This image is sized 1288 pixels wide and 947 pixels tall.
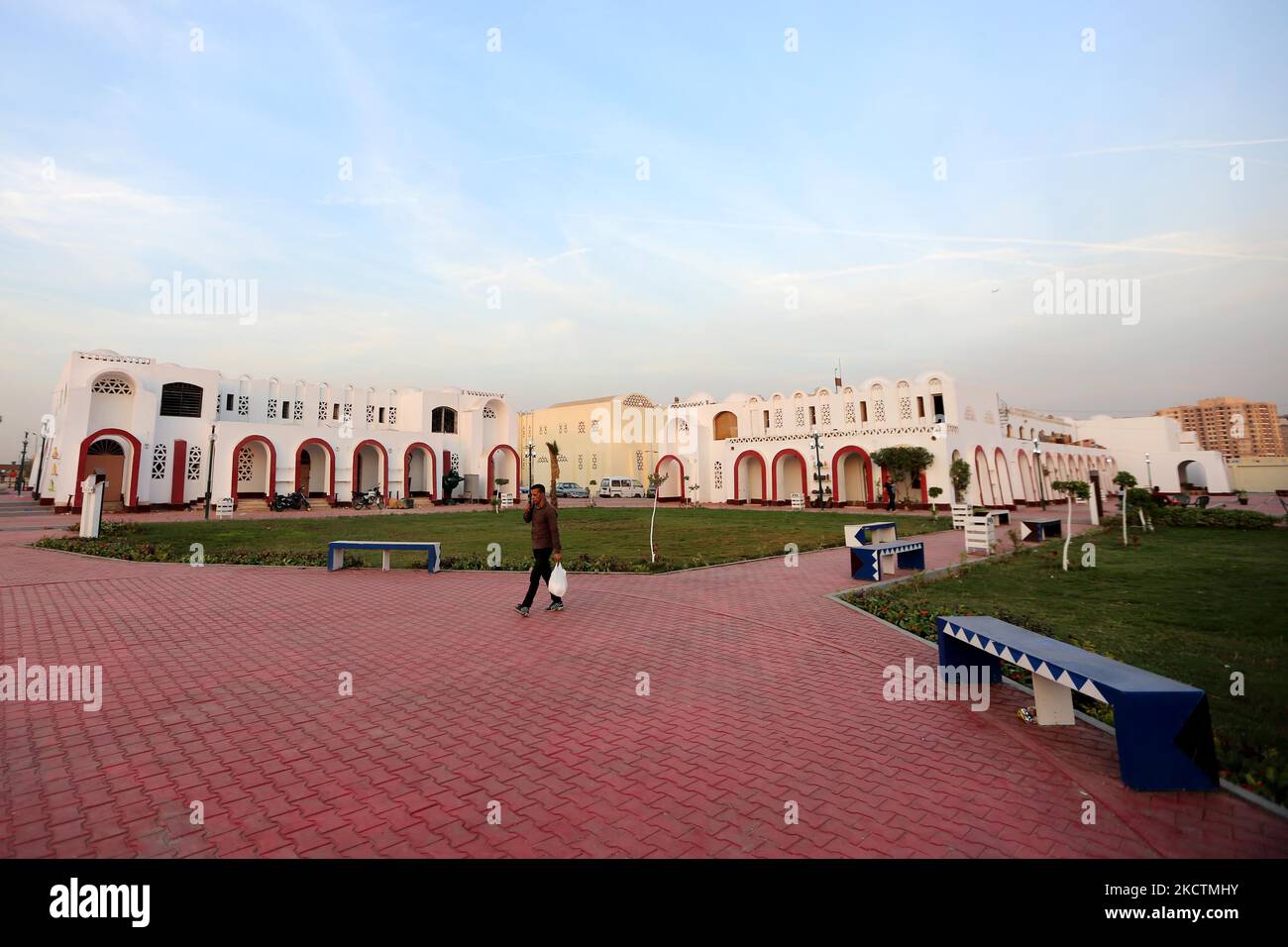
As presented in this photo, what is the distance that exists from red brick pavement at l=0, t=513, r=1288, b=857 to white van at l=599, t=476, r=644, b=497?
131 feet

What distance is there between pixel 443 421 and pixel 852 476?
2970 cm

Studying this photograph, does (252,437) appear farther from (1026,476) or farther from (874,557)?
(1026,476)

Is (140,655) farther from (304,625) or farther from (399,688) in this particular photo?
(399,688)

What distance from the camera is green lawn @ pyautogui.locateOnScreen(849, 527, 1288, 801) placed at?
433 centimetres

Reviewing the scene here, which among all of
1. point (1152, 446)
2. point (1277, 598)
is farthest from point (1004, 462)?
point (1152, 446)

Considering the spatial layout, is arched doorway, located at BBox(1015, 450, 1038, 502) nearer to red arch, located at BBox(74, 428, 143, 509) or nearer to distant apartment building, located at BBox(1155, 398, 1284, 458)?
red arch, located at BBox(74, 428, 143, 509)

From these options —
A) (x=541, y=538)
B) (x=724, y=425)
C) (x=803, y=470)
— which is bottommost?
(x=541, y=538)

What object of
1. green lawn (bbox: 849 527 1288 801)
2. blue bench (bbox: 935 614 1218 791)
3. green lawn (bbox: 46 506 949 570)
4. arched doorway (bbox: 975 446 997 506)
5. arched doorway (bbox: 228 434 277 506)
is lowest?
green lawn (bbox: 849 527 1288 801)

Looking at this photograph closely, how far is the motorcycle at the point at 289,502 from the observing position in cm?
3084

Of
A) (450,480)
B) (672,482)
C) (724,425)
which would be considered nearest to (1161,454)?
(724,425)

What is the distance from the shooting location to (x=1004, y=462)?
35.2 m

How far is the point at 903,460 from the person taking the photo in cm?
3064

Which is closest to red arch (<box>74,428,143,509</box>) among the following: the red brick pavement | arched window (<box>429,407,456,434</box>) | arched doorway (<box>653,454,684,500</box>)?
arched window (<box>429,407,456,434</box>)

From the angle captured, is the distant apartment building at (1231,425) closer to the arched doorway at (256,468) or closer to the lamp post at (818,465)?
Result: the lamp post at (818,465)
